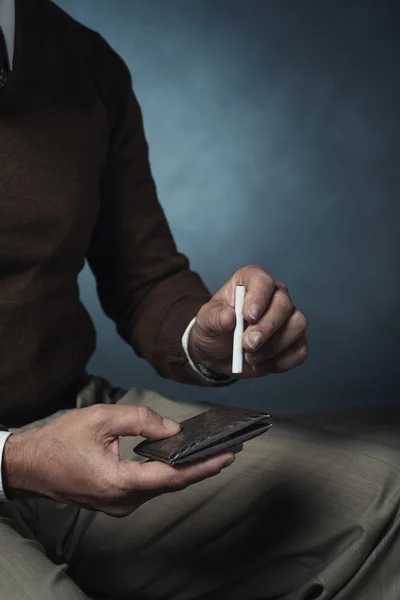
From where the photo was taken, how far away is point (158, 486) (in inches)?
33.1

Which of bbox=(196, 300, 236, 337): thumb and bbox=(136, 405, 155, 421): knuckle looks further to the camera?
bbox=(196, 300, 236, 337): thumb

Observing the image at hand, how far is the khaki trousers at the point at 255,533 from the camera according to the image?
925 millimetres

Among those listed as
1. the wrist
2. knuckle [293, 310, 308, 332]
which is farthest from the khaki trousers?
knuckle [293, 310, 308, 332]

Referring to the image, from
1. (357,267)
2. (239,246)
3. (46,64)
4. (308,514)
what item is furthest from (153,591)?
(357,267)

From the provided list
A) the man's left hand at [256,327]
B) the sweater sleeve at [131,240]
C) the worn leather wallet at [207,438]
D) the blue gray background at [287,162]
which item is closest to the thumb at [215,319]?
the man's left hand at [256,327]

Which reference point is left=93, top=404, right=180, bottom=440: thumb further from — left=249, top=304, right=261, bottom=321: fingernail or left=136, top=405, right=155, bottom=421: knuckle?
left=249, top=304, right=261, bottom=321: fingernail

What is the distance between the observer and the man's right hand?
2.76 feet

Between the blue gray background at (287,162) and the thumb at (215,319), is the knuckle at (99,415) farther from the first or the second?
the blue gray background at (287,162)

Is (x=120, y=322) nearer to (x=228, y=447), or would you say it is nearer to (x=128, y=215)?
(x=128, y=215)

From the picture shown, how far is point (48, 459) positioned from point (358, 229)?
196 centimetres

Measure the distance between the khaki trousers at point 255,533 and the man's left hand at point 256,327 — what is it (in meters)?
0.10

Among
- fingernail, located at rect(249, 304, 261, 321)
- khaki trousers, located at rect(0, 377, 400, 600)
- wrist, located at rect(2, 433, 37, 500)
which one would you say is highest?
fingernail, located at rect(249, 304, 261, 321)

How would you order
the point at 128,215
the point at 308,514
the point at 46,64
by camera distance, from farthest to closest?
1. the point at 128,215
2. the point at 46,64
3. the point at 308,514

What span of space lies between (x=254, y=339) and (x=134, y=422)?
0.18m
